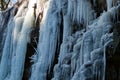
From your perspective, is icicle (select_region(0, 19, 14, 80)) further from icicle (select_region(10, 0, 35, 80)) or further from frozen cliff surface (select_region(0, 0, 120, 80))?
icicle (select_region(10, 0, 35, 80))

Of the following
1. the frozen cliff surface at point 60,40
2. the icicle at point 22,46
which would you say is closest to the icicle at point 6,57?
the frozen cliff surface at point 60,40

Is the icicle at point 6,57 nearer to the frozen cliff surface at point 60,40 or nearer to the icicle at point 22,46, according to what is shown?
the frozen cliff surface at point 60,40

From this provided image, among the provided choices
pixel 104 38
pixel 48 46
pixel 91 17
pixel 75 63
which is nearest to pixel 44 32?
pixel 48 46

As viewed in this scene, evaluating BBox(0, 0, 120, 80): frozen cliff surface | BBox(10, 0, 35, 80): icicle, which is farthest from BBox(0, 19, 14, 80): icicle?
BBox(10, 0, 35, 80): icicle

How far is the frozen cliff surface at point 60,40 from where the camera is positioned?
655 cm

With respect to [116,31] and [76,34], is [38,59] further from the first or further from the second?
[116,31]

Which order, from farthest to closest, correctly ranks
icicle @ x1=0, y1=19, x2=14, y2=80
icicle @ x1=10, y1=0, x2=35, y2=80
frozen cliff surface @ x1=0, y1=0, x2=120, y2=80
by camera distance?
icicle @ x1=0, y1=19, x2=14, y2=80 < icicle @ x1=10, y1=0, x2=35, y2=80 < frozen cliff surface @ x1=0, y1=0, x2=120, y2=80

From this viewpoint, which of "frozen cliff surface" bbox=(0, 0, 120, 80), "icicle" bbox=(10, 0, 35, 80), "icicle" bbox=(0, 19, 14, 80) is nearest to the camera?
"frozen cliff surface" bbox=(0, 0, 120, 80)

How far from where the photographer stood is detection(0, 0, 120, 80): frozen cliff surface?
258 inches

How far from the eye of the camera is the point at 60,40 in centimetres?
884

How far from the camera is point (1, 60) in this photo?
1064 cm

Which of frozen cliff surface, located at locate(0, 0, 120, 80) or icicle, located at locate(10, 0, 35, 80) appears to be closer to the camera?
frozen cliff surface, located at locate(0, 0, 120, 80)

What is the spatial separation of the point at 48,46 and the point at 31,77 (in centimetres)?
86

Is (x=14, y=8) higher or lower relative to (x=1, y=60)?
higher
